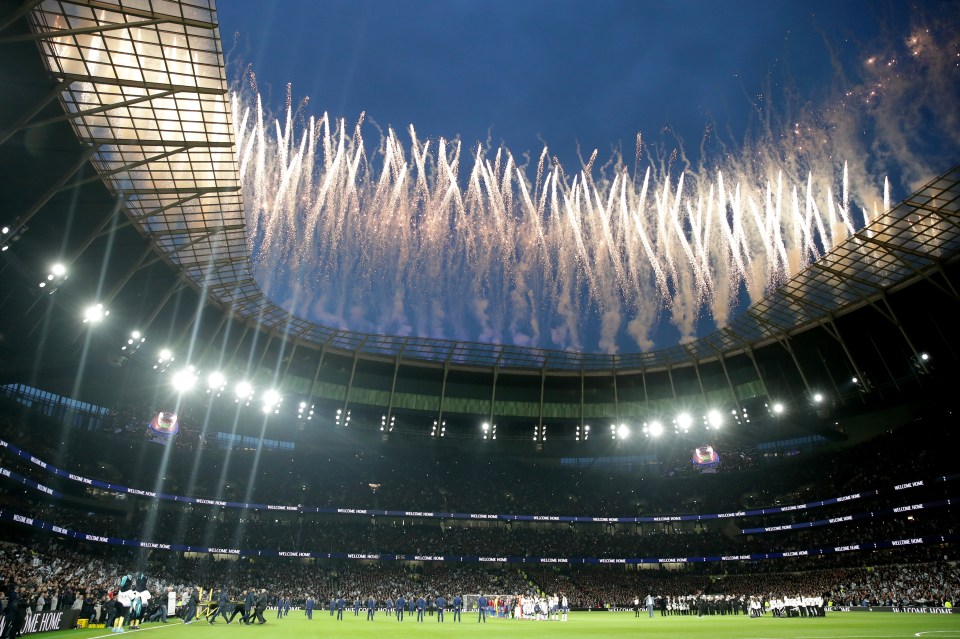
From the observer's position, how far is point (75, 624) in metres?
21.7

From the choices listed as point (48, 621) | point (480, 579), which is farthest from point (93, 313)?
point (480, 579)

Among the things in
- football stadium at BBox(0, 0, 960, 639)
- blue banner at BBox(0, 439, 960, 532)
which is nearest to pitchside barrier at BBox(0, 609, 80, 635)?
football stadium at BBox(0, 0, 960, 639)

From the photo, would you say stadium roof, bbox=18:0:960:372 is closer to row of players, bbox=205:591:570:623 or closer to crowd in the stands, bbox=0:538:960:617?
row of players, bbox=205:591:570:623

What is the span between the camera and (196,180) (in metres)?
30.2

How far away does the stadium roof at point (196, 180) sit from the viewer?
21578 mm

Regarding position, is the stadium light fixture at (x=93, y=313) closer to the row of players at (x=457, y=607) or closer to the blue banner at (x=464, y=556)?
the blue banner at (x=464, y=556)

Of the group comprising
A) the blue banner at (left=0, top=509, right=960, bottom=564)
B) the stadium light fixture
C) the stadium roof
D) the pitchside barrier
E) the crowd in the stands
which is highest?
the stadium roof

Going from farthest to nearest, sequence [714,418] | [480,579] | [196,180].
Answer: [480,579]
[714,418]
[196,180]

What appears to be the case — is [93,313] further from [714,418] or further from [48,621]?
[714,418]

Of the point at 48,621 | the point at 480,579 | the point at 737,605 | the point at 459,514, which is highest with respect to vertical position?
the point at 459,514

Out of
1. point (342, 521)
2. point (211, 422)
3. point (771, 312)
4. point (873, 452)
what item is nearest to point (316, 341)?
point (211, 422)

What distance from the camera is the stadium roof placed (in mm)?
21578

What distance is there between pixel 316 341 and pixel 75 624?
34310 millimetres

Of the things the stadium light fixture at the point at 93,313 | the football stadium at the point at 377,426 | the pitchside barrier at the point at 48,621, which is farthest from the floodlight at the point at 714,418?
the stadium light fixture at the point at 93,313
